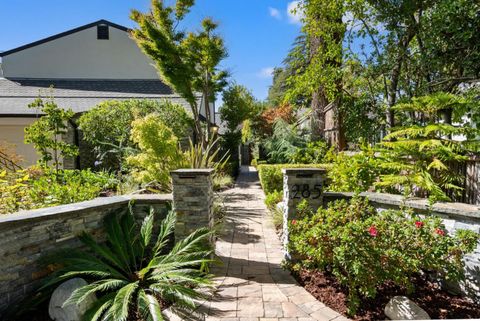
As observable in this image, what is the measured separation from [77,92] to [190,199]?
12.9m

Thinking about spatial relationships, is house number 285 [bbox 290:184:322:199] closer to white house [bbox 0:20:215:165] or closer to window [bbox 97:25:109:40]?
white house [bbox 0:20:215:165]

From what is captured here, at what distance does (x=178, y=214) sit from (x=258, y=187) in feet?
22.2

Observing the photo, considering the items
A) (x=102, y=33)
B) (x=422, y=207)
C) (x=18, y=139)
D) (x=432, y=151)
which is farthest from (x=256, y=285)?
(x=102, y=33)

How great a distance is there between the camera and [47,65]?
14.5 meters

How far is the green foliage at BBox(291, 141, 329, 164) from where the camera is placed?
27.8 feet

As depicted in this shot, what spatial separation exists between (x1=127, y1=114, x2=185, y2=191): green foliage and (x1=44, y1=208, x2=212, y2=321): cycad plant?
6.68 feet

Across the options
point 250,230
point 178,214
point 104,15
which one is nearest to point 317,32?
point 250,230

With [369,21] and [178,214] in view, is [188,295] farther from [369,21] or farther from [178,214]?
[369,21]

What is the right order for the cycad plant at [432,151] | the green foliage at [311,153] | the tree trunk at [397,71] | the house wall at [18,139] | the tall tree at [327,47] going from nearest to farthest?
the cycad plant at [432,151]
the tree trunk at [397,71]
the tall tree at [327,47]
the green foliage at [311,153]
the house wall at [18,139]

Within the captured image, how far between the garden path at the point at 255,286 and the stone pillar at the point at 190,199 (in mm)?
Answer: 688

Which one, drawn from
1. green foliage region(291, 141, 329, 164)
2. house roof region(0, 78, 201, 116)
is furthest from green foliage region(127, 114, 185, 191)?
house roof region(0, 78, 201, 116)

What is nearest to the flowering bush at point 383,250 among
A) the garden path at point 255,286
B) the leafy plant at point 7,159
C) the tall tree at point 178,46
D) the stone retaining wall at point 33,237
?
the garden path at point 255,286

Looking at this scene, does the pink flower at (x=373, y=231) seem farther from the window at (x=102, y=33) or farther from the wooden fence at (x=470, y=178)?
the window at (x=102, y=33)

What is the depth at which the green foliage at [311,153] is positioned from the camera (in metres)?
8.46
